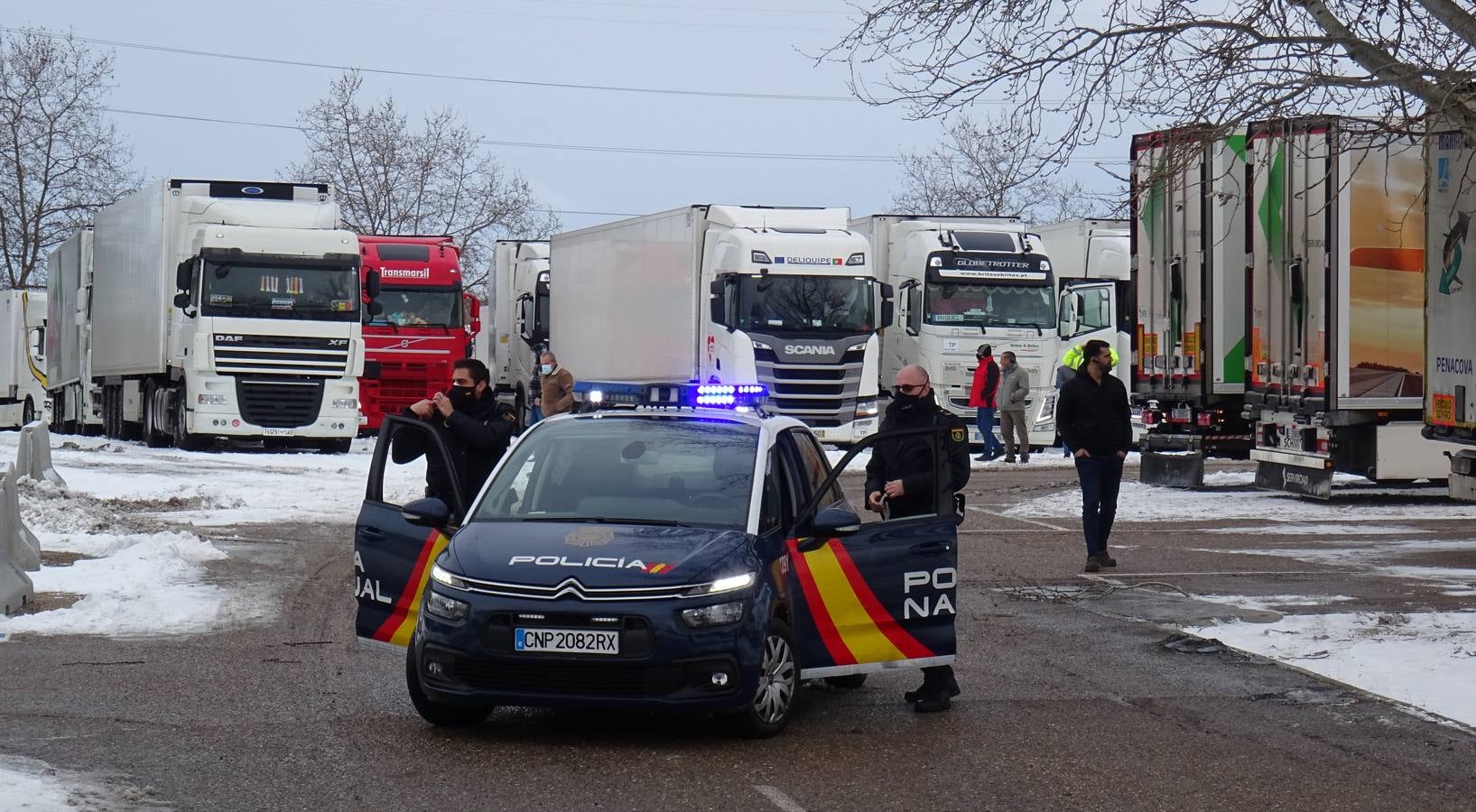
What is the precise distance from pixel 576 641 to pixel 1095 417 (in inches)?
292

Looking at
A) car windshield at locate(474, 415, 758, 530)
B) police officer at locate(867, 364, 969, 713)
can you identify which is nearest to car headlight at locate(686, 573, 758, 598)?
car windshield at locate(474, 415, 758, 530)

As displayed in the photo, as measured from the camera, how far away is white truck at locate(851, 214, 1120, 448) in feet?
101

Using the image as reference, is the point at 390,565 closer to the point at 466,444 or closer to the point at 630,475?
the point at 630,475

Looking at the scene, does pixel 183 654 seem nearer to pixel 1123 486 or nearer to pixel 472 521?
pixel 472 521

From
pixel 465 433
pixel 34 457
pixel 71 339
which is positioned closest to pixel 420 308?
pixel 71 339

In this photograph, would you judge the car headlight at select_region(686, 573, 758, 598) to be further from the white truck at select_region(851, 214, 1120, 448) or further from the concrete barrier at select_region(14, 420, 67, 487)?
the white truck at select_region(851, 214, 1120, 448)

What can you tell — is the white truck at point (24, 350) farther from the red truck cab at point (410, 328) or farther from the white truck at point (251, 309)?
the white truck at point (251, 309)

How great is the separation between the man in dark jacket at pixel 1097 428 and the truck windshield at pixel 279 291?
17.3m

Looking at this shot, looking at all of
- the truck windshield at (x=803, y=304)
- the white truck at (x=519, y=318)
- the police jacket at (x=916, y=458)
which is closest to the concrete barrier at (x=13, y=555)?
the police jacket at (x=916, y=458)

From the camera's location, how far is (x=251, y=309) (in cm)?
2898

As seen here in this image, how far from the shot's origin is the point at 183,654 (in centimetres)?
1023

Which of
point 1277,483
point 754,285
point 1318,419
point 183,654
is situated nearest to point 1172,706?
point 183,654

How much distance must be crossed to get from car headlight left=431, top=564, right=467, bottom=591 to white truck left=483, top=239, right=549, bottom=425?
28681 mm

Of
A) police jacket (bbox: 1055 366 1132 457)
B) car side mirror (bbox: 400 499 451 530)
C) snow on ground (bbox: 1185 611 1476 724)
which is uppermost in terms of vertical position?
police jacket (bbox: 1055 366 1132 457)
